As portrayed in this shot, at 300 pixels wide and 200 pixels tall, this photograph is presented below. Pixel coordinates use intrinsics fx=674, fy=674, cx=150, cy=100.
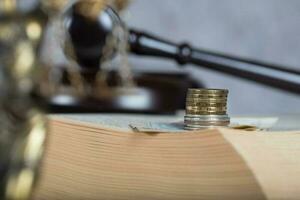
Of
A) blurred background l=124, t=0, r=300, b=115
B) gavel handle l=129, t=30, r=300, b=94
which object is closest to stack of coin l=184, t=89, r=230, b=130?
gavel handle l=129, t=30, r=300, b=94

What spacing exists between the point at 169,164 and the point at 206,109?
3cm

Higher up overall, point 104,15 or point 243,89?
point 243,89

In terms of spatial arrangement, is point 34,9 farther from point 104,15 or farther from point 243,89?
point 243,89

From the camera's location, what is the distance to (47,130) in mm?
132

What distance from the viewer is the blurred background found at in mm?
1532

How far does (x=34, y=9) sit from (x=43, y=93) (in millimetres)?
17

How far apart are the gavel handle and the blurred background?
864mm

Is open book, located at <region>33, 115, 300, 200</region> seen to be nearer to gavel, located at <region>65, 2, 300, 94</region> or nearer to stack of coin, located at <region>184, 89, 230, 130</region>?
stack of coin, located at <region>184, 89, 230, 130</region>

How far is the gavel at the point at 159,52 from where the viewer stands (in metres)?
0.51

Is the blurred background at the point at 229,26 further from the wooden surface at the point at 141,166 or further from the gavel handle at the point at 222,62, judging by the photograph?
the wooden surface at the point at 141,166

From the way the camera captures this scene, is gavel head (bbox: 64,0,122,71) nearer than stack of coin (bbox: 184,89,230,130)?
No

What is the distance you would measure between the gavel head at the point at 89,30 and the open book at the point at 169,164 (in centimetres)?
31

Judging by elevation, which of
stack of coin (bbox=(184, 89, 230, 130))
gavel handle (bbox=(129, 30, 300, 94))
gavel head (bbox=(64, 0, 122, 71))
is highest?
gavel head (bbox=(64, 0, 122, 71))

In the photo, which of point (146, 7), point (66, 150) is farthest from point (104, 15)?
point (146, 7)
